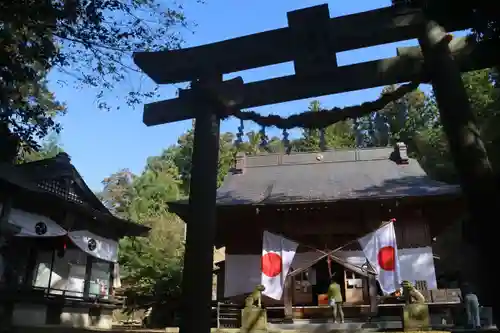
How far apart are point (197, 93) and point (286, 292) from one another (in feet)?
34.4

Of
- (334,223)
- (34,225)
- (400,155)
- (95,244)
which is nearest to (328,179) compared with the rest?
(334,223)

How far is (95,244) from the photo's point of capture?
1532 cm

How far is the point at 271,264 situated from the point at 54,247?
24.7 ft

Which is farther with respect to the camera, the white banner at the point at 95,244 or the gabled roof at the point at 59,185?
the white banner at the point at 95,244

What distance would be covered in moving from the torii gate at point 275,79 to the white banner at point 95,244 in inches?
432

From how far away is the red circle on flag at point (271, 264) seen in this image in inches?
520

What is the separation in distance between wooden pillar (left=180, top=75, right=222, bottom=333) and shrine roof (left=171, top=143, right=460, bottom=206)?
963cm

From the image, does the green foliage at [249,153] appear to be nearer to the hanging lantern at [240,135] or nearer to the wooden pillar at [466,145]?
the hanging lantern at [240,135]

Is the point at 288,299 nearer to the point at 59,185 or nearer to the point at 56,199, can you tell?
the point at 56,199

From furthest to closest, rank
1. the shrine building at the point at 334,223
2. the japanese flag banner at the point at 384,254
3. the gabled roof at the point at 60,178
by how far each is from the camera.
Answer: the shrine building at the point at 334,223 → the gabled roof at the point at 60,178 → the japanese flag banner at the point at 384,254

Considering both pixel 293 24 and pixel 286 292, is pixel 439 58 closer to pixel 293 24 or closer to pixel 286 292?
pixel 293 24

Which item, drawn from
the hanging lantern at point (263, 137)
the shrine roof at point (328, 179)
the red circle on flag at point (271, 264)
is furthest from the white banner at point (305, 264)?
the hanging lantern at point (263, 137)

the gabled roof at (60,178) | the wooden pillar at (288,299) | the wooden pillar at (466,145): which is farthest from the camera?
the wooden pillar at (288,299)

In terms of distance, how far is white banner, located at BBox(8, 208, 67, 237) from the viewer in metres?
12.3
